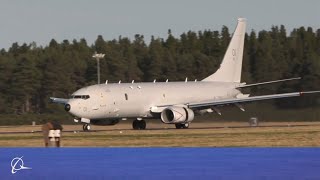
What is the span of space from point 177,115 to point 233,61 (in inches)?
572

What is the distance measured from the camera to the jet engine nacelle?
233 feet

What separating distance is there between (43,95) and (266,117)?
230 feet

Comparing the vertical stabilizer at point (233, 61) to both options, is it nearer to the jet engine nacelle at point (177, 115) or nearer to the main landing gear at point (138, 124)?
the jet engine nacelle at point (177, 115)

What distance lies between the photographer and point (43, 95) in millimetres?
140375

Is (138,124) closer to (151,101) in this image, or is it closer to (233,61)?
(151,101)

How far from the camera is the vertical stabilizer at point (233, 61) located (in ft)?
269
